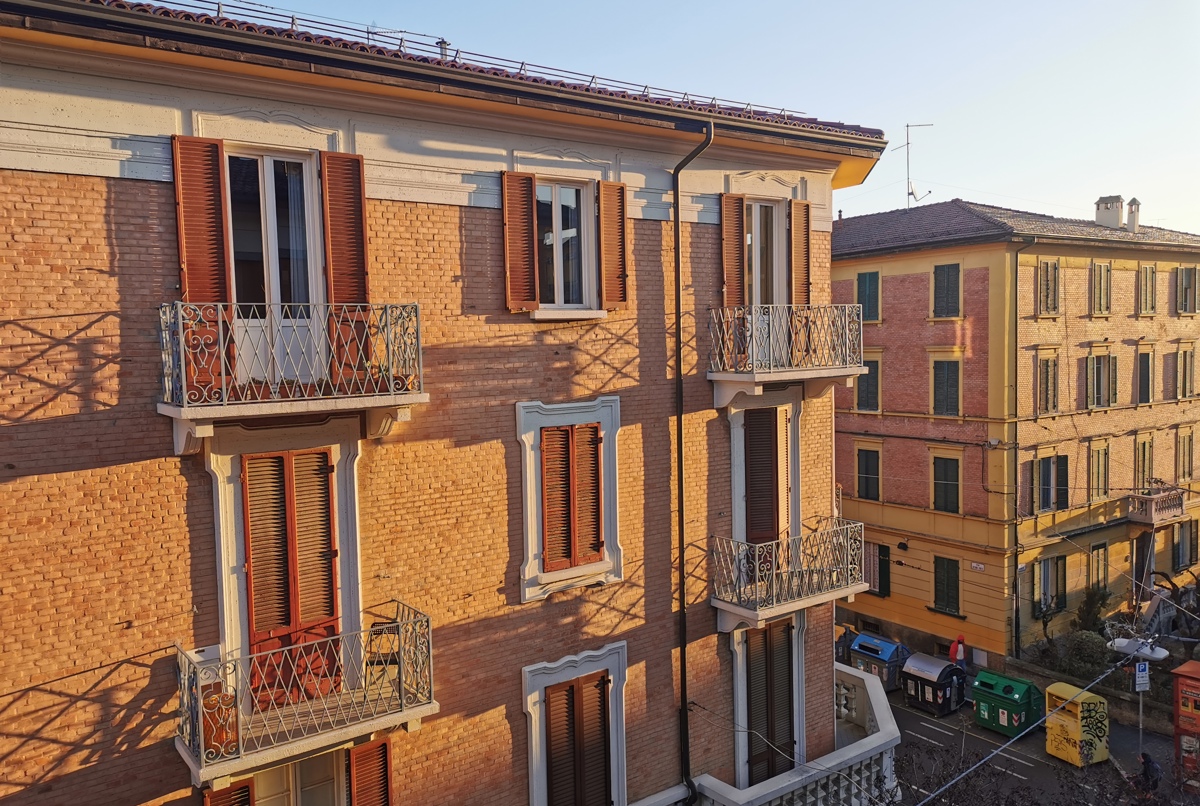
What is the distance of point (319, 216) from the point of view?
8.84m

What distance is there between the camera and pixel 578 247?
428 inches

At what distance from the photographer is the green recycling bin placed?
2180 centimetres

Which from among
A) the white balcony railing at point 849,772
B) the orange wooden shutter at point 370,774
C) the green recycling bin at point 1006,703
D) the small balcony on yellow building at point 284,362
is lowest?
the green recycling bin at point 1006,703

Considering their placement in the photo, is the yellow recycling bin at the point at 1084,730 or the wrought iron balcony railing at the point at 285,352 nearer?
the wrought iron balcony railing at the point at 285,352

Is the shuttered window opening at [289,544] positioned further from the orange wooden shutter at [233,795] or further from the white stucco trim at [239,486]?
the orange wooden shutter at [233,795]

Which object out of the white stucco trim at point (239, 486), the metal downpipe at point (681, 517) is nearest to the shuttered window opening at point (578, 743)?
the metal downpipe at point (681, 517)

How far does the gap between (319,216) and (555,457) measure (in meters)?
4.08

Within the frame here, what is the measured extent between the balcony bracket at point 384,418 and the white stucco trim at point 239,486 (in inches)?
7.1

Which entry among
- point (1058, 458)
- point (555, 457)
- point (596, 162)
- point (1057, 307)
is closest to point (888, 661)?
point (1058, 458)

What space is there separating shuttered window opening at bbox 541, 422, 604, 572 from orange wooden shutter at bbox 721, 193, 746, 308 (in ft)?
9.78

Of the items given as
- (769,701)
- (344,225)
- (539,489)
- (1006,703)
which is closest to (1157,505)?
(1006,703)

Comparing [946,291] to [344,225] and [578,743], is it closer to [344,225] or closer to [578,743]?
[578,743]

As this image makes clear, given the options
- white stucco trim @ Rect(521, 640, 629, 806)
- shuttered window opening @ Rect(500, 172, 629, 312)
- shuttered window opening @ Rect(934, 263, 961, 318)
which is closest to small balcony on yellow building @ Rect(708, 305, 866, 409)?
shuttered window opening @ Rect(500, 172, 629, 312)

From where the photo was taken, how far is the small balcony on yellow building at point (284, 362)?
7.62m
